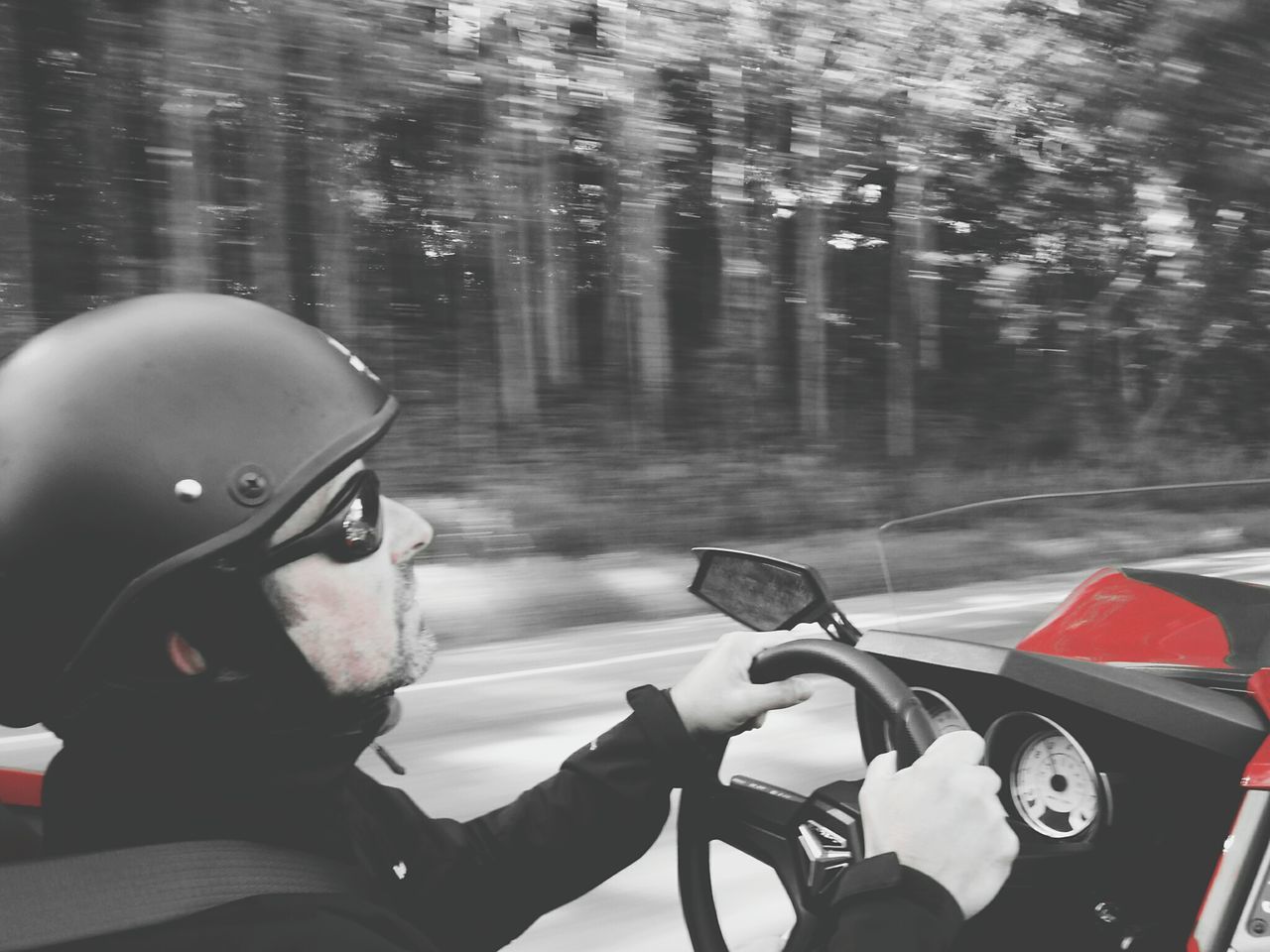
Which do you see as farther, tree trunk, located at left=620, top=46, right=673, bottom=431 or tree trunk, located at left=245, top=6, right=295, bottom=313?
tree trunk, located at left=620, top=46, right=673, bottom=431

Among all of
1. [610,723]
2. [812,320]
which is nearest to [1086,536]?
[610,723]

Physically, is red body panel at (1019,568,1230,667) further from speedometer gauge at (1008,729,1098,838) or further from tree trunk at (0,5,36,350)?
tree trunk at (0,5,36,350)

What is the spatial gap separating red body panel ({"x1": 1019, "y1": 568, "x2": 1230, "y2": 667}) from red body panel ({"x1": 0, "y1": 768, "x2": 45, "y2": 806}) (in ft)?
4.48

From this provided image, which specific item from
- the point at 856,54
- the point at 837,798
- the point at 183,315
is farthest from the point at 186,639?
the point at 856,54

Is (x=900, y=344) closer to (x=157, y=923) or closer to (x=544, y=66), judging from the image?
(x=544, y=66)

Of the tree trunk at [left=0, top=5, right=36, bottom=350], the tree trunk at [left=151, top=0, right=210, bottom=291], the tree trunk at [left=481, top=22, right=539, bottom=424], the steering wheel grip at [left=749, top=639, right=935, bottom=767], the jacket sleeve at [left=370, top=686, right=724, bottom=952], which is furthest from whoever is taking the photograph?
the tree trunk at [left=481, top=22, right=539, bottom=424]

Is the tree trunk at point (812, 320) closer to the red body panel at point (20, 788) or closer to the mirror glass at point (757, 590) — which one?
the mirror glass at point (757, 590)

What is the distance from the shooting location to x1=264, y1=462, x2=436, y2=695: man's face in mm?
1217

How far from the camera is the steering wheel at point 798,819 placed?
44.6 inches

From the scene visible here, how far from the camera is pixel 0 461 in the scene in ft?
3.91

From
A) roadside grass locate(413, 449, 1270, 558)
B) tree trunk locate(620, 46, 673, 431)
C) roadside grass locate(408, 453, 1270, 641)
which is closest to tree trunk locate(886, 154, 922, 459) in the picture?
roadside grass locate(413, 449, 1270, 558)

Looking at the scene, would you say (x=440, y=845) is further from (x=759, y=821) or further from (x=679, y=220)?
(x=679, y=220)

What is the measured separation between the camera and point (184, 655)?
1166 millimetres

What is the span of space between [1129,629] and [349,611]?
3.26 ft
